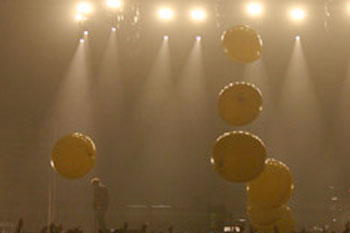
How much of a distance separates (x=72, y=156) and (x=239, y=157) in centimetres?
197

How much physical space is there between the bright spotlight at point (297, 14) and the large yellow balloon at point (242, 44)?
6125 mm

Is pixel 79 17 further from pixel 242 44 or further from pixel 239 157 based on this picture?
pixel 239 157

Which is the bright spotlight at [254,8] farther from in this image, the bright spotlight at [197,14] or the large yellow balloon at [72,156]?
the large yellow balloon at [72,156]

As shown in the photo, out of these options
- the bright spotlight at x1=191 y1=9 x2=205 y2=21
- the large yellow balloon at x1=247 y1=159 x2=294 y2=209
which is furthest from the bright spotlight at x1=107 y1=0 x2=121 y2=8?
the large yellow balloon at x1=247 y1=159 x2=294 y2=209

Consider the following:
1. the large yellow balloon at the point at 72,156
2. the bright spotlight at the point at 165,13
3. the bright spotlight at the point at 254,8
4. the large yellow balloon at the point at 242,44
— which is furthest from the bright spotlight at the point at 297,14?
the large yellow balloon at the point at 72,156

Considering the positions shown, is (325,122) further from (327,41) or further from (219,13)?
(219,13)

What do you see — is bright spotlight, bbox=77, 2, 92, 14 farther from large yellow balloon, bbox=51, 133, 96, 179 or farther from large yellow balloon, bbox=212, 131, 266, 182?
large yellow balloon, bbox=212, 131, 266, 182

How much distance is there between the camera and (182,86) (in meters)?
13.3


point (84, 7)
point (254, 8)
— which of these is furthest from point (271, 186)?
point (84, 7)

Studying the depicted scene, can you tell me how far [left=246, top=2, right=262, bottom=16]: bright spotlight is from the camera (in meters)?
11.9

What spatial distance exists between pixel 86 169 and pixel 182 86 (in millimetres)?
7154

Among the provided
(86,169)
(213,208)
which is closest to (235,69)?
(213,208)

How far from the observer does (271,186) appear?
5656 millimetres

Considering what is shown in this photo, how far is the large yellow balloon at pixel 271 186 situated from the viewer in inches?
223
